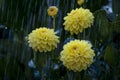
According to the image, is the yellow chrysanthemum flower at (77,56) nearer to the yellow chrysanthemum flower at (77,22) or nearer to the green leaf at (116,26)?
the yellow chrysanthemum flower at (77,22)

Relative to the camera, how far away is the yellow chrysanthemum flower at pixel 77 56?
957 millimetres

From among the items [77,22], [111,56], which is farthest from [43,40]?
[111,56]

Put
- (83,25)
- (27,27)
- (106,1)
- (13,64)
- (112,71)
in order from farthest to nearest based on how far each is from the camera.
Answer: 1. (27,27)
2. (106,1)
3. (13,64)
4. (112,71)
5. (83,25)

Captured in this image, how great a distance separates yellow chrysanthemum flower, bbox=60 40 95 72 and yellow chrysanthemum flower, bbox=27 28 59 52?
8cm

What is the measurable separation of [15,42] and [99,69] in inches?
20.6

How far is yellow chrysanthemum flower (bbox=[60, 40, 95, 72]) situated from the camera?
37.7 inches

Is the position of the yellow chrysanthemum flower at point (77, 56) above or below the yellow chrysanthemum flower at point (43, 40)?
below

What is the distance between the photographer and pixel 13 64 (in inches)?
55.8

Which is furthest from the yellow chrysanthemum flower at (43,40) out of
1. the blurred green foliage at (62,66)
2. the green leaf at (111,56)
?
the green leaf at (111,56)

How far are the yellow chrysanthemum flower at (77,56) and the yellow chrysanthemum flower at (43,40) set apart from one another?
0.08m

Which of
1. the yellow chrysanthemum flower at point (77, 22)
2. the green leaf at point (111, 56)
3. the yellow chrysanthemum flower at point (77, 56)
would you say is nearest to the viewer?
the yellow chrysanthemum flower at point (77, 56)

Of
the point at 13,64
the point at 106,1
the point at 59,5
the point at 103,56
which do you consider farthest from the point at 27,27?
the point at 103,56

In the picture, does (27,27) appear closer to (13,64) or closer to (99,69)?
(13,64)

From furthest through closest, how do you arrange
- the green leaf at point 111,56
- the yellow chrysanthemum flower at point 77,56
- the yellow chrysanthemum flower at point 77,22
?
the green leaf at point 111,56, the yellow chrysanthemum flower at point 77,22, the yellow chrysanthemum flower at point 77,56
